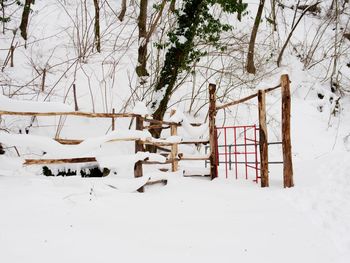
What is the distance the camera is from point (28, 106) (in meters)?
4.87

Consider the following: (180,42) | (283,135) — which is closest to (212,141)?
(283,135)

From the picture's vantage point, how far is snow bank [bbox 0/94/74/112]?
4.77 m

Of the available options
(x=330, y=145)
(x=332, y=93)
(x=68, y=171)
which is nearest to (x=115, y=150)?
(x=68, y=171)

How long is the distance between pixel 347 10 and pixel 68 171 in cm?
1767

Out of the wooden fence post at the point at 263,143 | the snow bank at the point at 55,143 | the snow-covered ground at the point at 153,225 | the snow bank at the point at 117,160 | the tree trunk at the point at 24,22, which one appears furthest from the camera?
the tree trunk at the point at 24,22

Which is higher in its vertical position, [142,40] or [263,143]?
[142,40]

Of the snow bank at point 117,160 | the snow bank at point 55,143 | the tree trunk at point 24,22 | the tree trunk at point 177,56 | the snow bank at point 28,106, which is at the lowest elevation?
the snow bank at point 117,160

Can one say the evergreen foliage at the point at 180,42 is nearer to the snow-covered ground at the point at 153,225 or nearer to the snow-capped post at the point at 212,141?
the snow-capped post at the point at 212,141

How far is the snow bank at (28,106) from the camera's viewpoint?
4.77 metres

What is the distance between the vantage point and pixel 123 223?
159 inches

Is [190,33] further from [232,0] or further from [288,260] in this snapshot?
[288,260]

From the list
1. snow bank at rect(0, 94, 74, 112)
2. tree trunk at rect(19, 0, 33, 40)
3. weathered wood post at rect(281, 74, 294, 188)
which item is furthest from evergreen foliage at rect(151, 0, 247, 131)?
tree trunk at rect(19, 0, 33, 40)

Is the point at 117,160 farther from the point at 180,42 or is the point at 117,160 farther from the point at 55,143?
the point at 180,42

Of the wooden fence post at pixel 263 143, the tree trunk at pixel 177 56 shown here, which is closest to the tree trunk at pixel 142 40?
the tree trunk at pixel 177 56
